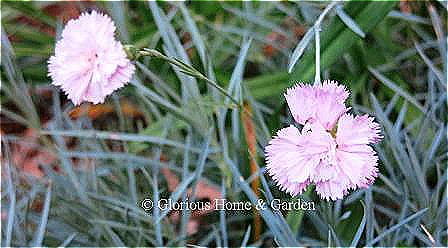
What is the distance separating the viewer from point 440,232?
0.78 m

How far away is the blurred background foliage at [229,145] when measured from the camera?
79cm

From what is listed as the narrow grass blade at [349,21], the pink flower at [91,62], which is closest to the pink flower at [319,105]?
the pink flower at [91,62]

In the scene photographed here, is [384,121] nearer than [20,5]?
Yes

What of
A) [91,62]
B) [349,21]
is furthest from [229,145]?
[91,62]

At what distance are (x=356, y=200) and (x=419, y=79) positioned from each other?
294 mm

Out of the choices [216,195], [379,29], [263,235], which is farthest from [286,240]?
[379,29]

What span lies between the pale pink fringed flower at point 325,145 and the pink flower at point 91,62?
0.48 feet

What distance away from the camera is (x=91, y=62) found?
0.61 metres

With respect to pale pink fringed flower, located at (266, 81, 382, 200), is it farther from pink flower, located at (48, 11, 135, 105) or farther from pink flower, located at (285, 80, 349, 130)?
pink flower, located at (48, 11, 135, 105)

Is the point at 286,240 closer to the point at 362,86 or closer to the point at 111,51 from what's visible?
the point at 111,51

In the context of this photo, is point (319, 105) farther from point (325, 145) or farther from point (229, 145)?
point (229, 145)

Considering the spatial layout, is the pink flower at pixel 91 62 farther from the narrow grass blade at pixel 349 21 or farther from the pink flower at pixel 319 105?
the narrow grass blade at pixel 349 21

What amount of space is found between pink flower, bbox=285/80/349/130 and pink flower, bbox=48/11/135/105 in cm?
15

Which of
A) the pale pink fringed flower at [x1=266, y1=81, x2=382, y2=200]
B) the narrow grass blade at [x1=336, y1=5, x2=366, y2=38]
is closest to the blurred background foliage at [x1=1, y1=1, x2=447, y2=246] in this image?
the narrow grass blade at [x1=336, y1=5, x2=366, y2=38]
